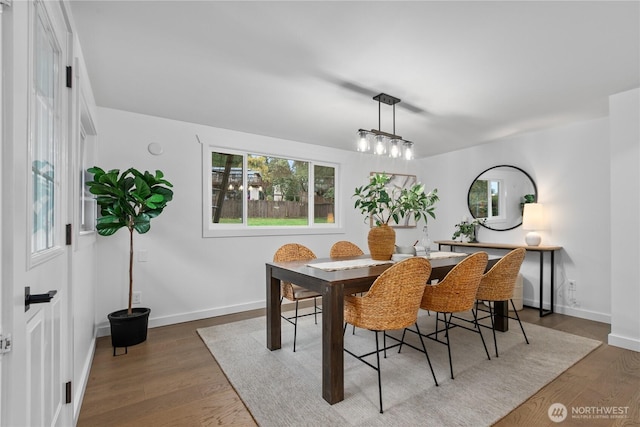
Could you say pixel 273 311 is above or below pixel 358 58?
below

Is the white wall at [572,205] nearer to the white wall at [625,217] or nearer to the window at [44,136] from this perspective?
the white wall at [625,217]

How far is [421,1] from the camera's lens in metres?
1.66

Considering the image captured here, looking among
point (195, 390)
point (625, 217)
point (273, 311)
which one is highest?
point (625, 217)

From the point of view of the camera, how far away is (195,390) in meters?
2.15

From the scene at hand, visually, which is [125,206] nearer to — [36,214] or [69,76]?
[69,76]

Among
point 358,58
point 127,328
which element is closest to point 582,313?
point 358,58

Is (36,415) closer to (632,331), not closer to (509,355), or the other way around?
(509,355)

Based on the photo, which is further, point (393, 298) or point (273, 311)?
point (273, 311)

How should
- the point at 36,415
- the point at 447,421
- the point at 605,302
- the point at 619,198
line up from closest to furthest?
the point at 36,415, the point at 447,421, the point at 619,198, the point at 605,302

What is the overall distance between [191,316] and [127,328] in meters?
0.84

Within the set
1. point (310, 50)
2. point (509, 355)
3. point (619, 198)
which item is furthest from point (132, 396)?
point (619, 198)

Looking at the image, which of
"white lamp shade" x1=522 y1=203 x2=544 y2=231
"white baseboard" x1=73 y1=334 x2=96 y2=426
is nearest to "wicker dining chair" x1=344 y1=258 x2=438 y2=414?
"white baseboard" x1=73 y1=334 x2=96 y2=426

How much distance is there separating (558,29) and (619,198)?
1866 millimetres

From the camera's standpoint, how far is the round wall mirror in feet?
13.8
